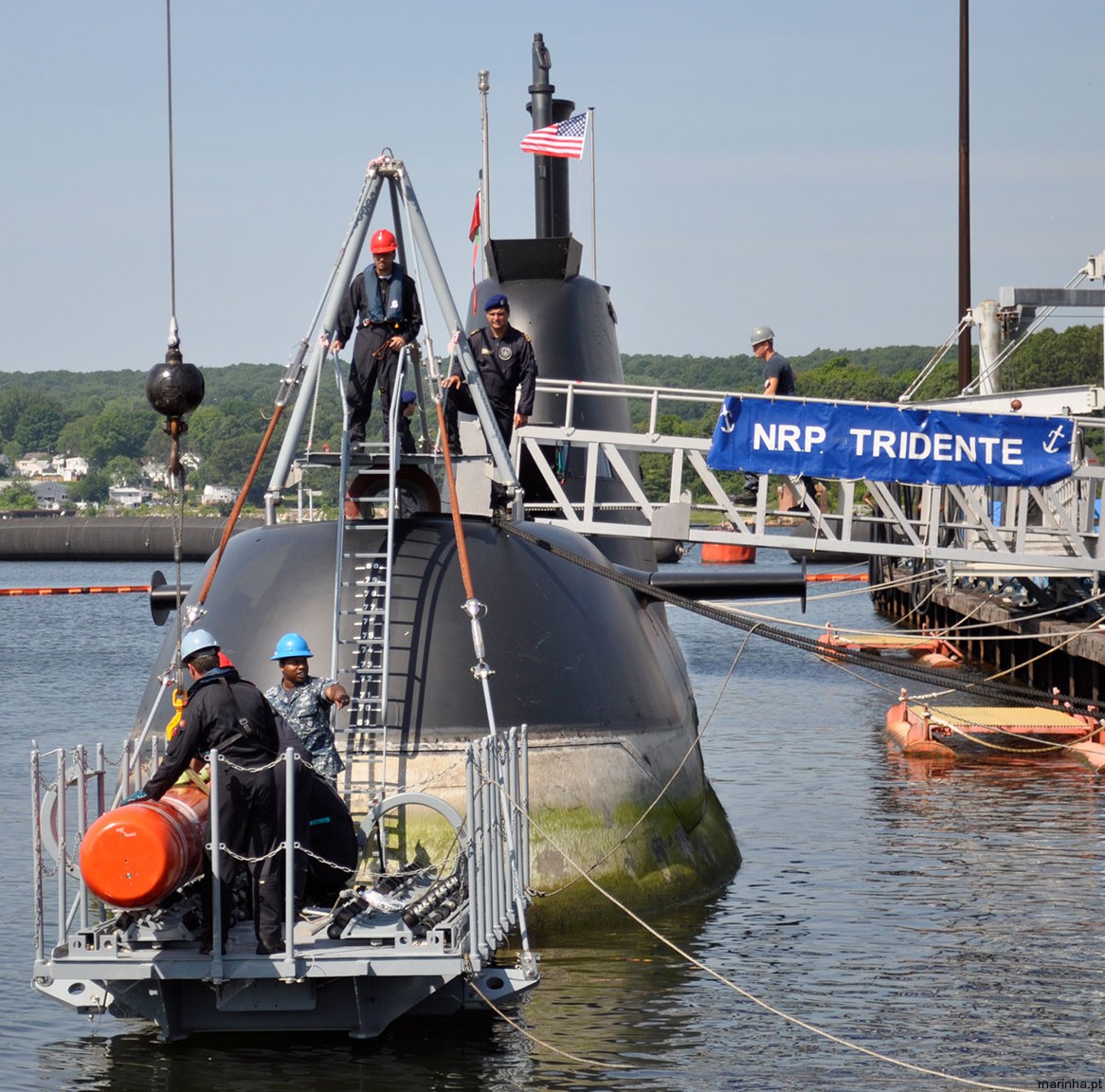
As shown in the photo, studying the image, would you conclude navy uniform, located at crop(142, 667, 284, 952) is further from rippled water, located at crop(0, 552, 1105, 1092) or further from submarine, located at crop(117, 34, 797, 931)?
submarine, located at crop(117, 34, 797, 931)

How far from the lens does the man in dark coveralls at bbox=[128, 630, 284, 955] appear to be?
9477 mm

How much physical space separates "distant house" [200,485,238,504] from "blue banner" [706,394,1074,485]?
11994 cm


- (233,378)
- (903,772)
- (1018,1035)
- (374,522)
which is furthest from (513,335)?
(233,378)

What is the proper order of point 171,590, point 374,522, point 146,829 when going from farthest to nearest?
1. point 171,590
2. point 374,522
3. point 146,829

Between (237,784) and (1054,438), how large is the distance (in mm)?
16022

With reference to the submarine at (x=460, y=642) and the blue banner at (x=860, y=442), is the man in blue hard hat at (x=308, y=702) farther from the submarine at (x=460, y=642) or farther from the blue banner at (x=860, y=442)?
the blue banner at (x=860, y=442)

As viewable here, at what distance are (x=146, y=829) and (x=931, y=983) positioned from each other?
618 cm

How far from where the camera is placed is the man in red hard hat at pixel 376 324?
46.0ft

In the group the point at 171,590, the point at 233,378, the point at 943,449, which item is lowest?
the point at 171,590

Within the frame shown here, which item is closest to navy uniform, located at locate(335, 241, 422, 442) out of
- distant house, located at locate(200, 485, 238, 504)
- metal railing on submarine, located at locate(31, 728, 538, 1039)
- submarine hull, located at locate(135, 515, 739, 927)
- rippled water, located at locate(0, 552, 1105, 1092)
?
submarine hull, located at locate(135, 515, 739, 927)

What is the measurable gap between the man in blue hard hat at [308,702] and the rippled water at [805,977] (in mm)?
1771

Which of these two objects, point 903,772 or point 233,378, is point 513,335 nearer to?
point 903,772

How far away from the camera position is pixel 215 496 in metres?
160

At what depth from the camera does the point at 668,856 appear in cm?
1381
